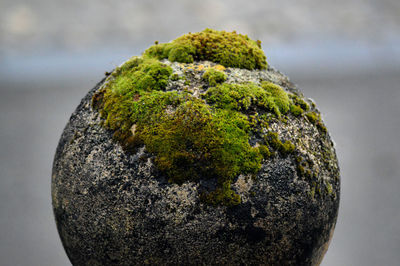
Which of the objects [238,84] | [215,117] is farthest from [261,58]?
[215,117]

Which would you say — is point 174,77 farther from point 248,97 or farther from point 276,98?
point 276,98

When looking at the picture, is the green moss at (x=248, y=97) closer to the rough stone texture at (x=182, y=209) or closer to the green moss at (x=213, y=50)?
the rough stone texture at (x=182, y=209)

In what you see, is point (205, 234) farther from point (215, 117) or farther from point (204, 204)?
point (215, 117)

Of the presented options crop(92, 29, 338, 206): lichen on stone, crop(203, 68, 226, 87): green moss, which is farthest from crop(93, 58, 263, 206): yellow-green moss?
crop(203, 68, 226, 87): green moss

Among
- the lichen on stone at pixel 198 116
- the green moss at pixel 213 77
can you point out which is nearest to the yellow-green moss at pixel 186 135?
the lichen on stone at pixel 198 116

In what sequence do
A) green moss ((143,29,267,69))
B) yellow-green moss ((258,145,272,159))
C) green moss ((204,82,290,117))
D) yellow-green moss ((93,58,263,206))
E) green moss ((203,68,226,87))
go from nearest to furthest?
yellow-green moss ((93,58,263,206)), yellow-green moss ((258,145,272,159)), green moss ((204,82,290,117)), green moss ((203,68,226,87)), green moss ((143,29,267,69))

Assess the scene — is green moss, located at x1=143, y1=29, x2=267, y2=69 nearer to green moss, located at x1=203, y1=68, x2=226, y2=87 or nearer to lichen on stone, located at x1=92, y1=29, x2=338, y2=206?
lichen on stone, located at x1=92, y1=29, x2=338, y2=206

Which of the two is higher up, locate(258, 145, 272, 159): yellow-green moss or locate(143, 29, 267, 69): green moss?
locate(143, 29, 267, 69): green moss
